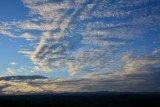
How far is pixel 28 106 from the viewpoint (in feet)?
193

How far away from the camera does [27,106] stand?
58.9 meters

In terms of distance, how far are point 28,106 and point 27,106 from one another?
0.67 ft
